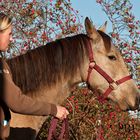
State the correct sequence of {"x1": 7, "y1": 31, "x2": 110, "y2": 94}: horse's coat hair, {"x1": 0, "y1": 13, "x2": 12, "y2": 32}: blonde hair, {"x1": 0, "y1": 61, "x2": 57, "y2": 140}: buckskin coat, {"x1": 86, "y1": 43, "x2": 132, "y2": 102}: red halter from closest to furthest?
{"x1": 0, "y1": 61, "x2": 57, "y2": 140}: buckskin coat, {"x1": 0, "y1": 13, "x2": 12, "y2": 32}: blonde hair, {"x1": 7, "y1": 31, "x2": 110, "y2": 94}: horse's coat hair, {"x1": 86, "y1": 43, "x2": 132, "y2": 102}: red halter

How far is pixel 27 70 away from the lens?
386 cm

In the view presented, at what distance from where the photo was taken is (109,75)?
438cm

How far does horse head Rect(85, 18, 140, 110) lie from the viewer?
4.35 meters

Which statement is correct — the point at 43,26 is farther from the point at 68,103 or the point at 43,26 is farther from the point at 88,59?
the point at 88,59

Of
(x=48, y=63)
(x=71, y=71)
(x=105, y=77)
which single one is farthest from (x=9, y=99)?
(x=105, y=77)

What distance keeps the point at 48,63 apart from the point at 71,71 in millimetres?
298

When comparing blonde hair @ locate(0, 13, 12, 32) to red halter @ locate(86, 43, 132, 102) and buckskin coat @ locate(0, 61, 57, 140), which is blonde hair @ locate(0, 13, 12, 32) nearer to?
buckskin coat @ locate(0, 61, 57, 140)

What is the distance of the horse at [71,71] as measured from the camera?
3864mm

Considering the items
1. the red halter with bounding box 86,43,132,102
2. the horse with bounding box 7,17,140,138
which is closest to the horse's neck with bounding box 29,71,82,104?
the horse with bounding box 7,17,140,138

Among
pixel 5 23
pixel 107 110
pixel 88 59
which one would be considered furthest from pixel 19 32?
pixel 5 23

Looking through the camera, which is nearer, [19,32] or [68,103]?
[68,103]

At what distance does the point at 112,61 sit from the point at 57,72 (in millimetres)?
734

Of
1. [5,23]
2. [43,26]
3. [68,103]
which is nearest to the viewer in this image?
[5,23]

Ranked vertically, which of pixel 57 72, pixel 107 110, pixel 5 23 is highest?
pixel 5 23
